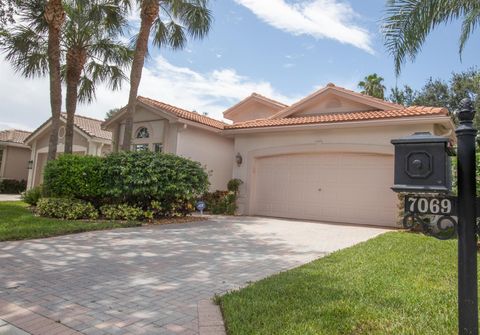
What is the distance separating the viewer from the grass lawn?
3484 millimetres

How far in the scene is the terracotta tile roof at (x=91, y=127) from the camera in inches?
895

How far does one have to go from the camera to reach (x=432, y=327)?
3.48 m

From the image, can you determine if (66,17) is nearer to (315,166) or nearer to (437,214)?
(315,166)

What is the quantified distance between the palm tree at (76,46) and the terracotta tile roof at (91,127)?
595cm

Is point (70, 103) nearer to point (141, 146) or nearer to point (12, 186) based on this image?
point (141, 146)

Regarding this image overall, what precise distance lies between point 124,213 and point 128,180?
108cm

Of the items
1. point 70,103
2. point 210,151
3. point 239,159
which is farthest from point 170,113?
point 70,103

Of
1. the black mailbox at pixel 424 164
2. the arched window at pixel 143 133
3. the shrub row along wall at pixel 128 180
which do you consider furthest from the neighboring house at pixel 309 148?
the black mailbox at pixel 424 164

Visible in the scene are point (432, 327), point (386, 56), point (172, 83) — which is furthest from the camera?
point (172, 83)

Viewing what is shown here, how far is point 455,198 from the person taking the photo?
2.43m

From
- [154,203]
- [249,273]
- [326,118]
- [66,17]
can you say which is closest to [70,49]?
[66,17]

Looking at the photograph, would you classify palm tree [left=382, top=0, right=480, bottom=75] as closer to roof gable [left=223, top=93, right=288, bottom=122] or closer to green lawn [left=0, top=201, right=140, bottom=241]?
green lawn [left=0, top=201, right=140, bottom=241]

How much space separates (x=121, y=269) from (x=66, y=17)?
1289 cm

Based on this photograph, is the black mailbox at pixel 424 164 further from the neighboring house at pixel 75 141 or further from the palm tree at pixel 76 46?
the neighboring house at pixel 75 141
